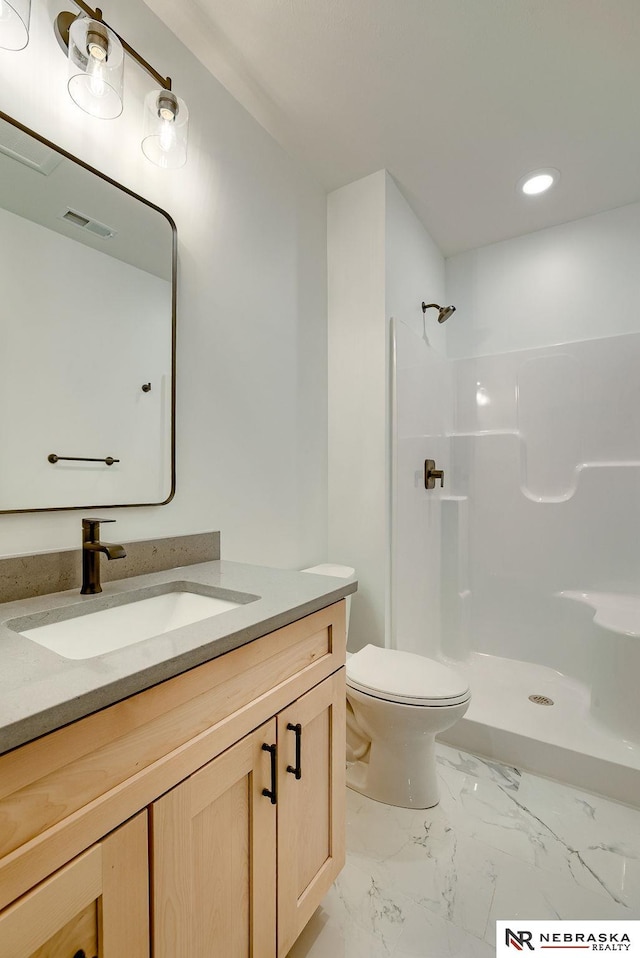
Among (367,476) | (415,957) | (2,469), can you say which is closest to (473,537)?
(367,476)

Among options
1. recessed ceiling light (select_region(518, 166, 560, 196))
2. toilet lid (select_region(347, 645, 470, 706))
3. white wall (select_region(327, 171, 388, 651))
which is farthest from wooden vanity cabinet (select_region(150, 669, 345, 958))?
recessed ceiling light (select_region(518, 166, 560, 196))

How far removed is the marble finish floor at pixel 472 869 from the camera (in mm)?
1138

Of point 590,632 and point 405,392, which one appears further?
point 590,632

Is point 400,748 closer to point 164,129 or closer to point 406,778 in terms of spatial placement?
point 406,778

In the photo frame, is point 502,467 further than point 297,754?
Yes

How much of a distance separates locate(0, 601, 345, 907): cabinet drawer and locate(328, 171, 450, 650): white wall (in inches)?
43.8

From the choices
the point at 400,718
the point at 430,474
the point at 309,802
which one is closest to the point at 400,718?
the point at 400,718

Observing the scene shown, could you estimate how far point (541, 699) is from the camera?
6.94ft

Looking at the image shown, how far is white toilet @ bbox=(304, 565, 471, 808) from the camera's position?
1457 mm

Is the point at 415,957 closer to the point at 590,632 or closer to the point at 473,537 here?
the point at 590,632

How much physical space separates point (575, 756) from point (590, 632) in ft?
2.46

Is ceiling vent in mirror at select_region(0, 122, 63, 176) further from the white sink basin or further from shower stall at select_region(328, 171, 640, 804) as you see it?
shower stall at select_region(328, 171, 640, 804)

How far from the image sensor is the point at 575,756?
1.69m

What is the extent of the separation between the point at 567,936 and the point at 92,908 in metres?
1.22
